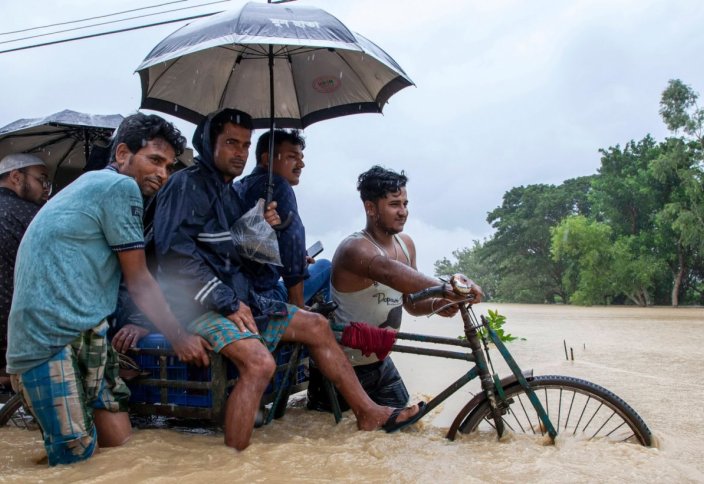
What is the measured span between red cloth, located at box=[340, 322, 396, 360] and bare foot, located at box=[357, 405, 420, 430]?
34 centimetres

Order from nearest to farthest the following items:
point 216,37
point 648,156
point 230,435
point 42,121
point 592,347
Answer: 1. point 230,435
2. point 216,37
3. point 42,121
4. point 592,347
5. point 648,156

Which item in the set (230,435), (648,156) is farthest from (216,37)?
(648,156)

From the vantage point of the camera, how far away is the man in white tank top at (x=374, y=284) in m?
3.93

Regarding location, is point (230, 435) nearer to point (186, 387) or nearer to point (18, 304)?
point (186, 387)

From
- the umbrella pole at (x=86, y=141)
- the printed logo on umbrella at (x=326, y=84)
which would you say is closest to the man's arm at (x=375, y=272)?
the printed logo on umbrella at (x=326, y=84)

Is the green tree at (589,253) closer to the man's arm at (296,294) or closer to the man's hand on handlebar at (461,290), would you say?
the man's arm at (296,294)

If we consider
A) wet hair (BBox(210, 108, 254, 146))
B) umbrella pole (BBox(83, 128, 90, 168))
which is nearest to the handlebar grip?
wet hair (BBox(210, 108, 254, 146))

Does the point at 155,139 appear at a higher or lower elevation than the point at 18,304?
higher

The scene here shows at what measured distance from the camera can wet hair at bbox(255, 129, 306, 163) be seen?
427 cm

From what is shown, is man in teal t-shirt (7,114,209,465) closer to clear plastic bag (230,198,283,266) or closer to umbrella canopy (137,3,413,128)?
clear plastic bag (230,198,283,266)

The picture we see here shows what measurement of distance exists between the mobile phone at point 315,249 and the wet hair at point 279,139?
873 millimetres

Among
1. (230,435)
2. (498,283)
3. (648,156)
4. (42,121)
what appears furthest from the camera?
(498,283)

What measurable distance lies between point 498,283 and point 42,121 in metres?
49.3

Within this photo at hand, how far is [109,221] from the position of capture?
2.87m
